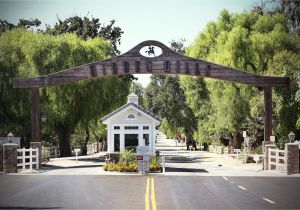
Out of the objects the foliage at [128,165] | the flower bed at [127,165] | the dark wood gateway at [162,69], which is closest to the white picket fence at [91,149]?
the flower bed at [127,165]

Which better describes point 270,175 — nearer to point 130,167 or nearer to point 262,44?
point 130,167

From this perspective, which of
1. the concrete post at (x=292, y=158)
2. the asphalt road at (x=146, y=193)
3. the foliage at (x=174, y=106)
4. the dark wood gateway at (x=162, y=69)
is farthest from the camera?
the foliage at (x=174, y=106)

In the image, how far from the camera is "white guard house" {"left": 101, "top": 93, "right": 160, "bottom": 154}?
38.9m

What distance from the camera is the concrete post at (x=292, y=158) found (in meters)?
28.1

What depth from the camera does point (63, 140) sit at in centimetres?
4816

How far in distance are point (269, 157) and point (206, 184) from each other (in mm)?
9813

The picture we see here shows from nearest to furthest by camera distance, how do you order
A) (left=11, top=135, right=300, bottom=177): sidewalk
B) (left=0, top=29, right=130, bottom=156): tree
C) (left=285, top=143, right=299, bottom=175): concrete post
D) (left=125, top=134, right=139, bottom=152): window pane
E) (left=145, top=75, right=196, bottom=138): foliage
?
(left=285, top=143, right=299, bottom=175): concrete post, (left=11, top=135, right=300, bottom=177): sidewalk, (left=125, top=134, right=139, bottom=152): window pane, (left=0, top=29, right=130, bottom=156): tree, (left=145, top=75, right=196, bottom=138): foliage

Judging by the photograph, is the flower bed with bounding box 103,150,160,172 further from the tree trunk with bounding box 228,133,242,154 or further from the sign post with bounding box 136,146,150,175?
the tree trunk with bounding box 228,133,242,154

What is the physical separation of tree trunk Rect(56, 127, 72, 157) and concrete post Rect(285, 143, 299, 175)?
23.6m

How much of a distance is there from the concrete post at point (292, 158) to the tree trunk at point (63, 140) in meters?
23.6

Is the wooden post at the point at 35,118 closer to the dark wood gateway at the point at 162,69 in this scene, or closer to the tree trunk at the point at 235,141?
the dark wood gateway at the point at 162,69

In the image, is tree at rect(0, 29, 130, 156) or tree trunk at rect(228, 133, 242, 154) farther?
tree trunk at rect(228, 133, 242, 154)

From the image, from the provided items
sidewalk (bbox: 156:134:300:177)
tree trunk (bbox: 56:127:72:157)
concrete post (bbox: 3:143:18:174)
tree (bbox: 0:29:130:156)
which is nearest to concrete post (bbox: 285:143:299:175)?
sidewalk (bbox: 156:134:300:177)

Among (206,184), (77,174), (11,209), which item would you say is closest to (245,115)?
(77,174)
